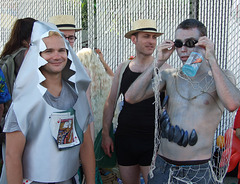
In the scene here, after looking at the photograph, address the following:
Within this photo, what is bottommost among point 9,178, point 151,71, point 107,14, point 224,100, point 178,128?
point 9,178

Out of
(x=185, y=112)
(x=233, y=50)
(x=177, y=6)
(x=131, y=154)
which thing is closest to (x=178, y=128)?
(x=185, y=112)

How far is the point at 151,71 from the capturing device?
90.5 inches

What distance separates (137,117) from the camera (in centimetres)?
305

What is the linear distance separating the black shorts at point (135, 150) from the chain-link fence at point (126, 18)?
232cm

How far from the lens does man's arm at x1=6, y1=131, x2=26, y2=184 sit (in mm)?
1938

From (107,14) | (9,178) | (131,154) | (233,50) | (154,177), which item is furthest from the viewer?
(107,14)

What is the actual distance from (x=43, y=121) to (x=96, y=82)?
57.4 inches

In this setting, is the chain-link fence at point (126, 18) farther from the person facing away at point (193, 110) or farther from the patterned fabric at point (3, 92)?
the patterned fabric at point (3, 92)

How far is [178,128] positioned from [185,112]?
0.12m

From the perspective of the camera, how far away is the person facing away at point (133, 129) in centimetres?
301

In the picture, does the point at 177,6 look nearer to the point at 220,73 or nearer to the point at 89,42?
the point at 89,42

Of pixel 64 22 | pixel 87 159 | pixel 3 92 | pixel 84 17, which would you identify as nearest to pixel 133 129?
pixel 87 159

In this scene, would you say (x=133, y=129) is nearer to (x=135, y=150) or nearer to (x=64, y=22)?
(x=135, y=150)

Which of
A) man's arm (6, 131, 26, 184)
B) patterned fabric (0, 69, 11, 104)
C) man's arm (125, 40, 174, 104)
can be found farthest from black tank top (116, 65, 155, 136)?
man's arm (6, 131, 26, 184)
